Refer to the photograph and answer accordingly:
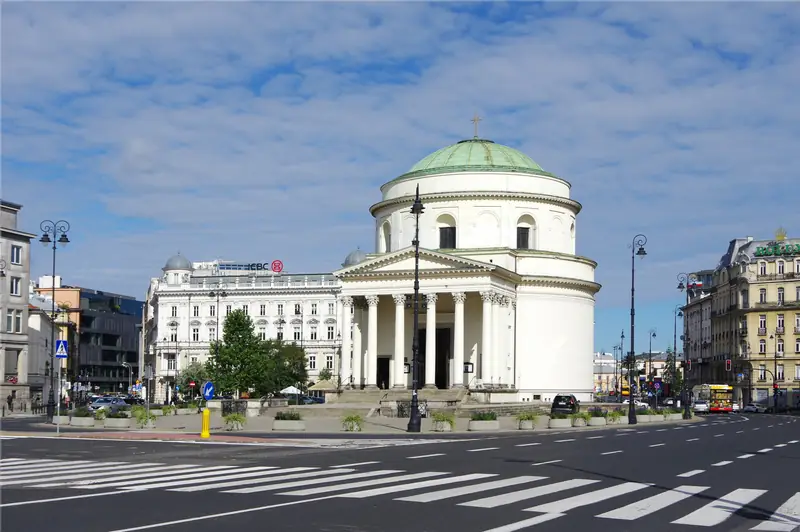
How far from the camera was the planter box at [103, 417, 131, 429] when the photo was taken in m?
49.2

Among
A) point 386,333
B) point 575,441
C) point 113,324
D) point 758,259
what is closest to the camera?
point 575,441

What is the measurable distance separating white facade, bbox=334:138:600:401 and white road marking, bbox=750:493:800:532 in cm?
5537

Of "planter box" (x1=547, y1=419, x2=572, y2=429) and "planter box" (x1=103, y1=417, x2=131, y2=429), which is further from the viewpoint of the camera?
"planter box" (x1=547, y1=419, x2=572, y2=429)

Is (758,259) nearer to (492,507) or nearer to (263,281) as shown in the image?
(263,281)

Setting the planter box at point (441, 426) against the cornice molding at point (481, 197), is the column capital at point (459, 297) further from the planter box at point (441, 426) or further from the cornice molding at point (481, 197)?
the planter box at point (441, 426)

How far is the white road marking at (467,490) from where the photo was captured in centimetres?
1823

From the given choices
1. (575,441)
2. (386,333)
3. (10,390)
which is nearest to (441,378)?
(386,333)

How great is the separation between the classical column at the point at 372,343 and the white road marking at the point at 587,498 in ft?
181

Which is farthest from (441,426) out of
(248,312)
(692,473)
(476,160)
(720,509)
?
(248,312)

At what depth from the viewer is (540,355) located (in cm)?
8319

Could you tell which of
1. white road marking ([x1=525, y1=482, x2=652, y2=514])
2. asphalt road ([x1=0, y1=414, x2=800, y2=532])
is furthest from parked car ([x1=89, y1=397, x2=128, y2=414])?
white road marking ([x1=525, y1=482, x2=652, y2=514])

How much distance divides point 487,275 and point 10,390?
40.2 metres

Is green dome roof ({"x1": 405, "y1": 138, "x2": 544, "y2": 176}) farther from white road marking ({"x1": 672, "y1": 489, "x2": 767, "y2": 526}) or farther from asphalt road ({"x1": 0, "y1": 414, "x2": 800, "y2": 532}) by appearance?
white road marking ({"x1": 672, "y1": 489, "x2": 767, "y2": 526})

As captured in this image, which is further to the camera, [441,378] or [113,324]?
[113,324]
